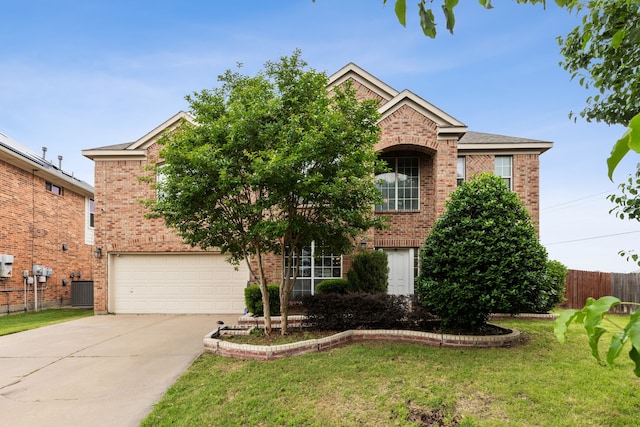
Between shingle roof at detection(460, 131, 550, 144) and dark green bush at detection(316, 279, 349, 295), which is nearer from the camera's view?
dark green bush at detection(316, 279, 349, 295)

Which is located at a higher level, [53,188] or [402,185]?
[53,188]

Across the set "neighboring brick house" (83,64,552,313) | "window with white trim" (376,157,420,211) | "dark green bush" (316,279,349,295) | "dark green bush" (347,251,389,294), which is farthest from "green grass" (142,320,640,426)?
"window with white trim" (376,157,420,211)

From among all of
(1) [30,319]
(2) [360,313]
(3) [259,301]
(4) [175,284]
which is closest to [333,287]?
(3) [259,301]

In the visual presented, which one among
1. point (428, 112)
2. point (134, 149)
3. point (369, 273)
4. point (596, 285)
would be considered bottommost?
point (596, 285)

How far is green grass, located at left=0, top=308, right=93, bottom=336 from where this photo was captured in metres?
10.8

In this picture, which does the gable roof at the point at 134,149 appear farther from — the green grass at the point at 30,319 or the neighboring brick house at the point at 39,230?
the green grass at the point at 30,319

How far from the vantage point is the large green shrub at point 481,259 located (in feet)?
23.6

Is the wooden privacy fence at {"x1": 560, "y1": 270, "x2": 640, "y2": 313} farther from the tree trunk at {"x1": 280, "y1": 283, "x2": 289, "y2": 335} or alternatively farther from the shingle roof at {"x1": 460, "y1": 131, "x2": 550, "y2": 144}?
the tree trunk at {"x1": 280, "y1": 283, "x2": 289, "y2": 335}

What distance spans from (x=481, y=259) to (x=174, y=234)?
1018 centimetres

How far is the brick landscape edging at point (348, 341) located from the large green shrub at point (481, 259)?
0.46 meters

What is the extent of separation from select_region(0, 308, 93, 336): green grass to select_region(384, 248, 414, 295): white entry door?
1092 cm

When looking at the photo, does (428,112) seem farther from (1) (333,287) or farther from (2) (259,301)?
(2) (259,301)

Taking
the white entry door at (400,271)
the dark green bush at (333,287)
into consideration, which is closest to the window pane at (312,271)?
the dark green bush at (333,287)

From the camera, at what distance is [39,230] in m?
15.8
